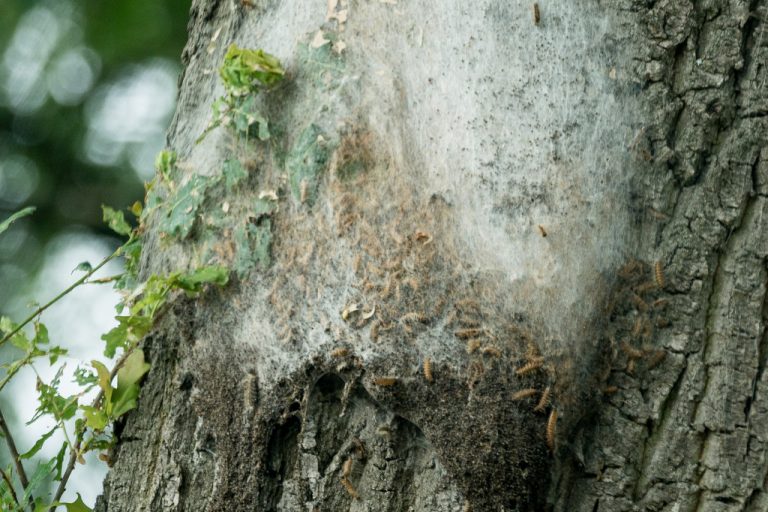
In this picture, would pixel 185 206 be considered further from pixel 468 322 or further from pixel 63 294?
pixel 468 322

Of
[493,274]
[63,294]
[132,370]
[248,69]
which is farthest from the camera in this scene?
[63,294]

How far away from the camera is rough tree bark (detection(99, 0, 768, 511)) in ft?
6.47

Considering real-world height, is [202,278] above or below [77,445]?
above

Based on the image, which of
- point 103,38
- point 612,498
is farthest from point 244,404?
point 103,38


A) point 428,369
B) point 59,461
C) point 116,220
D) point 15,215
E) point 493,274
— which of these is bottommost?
point 59,461

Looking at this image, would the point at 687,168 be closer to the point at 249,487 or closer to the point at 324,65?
the point at 324,65

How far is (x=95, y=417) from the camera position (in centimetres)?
235

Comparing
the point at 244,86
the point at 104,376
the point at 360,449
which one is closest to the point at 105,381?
the point at 104,376

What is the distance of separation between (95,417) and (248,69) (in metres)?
0.99

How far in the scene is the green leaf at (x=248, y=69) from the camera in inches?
88.7

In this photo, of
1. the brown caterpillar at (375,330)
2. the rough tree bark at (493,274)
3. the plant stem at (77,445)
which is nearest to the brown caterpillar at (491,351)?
the rough tree bark at (493,274)

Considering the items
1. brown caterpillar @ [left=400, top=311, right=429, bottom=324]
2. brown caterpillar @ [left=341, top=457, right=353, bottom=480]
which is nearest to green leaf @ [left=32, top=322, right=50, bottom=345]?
brown caterpillar @ [left=341, top=457, right=353, bottom=480]

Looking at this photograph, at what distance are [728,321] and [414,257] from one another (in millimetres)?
710

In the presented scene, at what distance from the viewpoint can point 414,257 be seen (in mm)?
2070
